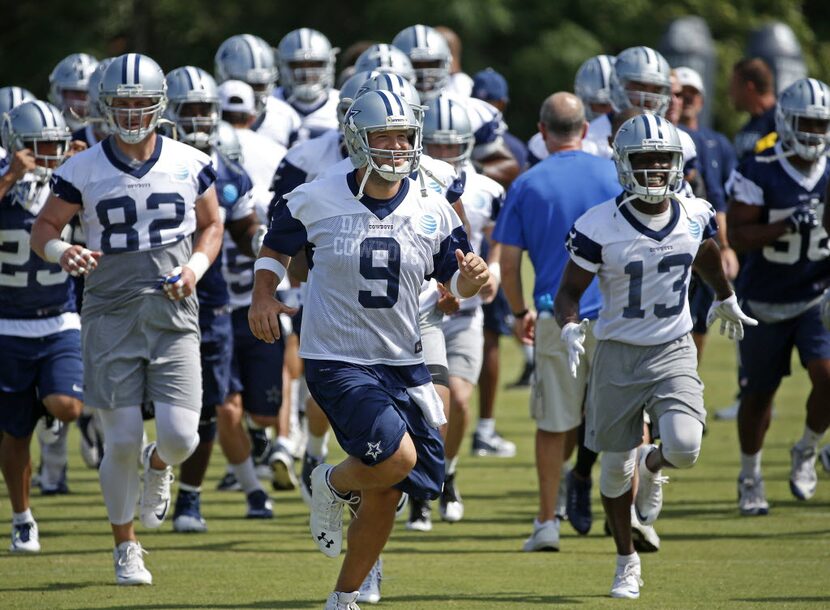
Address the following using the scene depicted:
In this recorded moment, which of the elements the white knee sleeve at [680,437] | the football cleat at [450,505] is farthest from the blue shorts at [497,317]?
the white knee sleeve at [680,437]

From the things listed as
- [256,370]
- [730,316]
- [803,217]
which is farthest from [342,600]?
[803,217]

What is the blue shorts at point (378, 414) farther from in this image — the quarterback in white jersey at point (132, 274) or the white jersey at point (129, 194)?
the white jersey at point (129, 194)

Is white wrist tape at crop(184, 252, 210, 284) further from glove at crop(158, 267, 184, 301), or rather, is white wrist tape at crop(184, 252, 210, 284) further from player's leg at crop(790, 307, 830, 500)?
player's leg at crop(790, 307, 830, 500)

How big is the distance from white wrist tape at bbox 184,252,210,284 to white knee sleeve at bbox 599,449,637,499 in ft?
5.96

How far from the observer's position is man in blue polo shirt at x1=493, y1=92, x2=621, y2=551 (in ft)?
26.3

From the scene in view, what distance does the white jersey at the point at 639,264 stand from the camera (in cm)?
685

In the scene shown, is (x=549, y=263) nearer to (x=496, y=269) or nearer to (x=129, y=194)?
(x=496, y=269)

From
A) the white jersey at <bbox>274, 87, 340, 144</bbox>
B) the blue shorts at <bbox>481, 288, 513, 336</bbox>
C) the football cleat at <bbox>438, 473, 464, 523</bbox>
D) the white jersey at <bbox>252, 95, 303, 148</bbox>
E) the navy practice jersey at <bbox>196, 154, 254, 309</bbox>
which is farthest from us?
the blue shorts at <bbox>481, 288, 513, 336</bbox>

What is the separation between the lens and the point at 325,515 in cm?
630

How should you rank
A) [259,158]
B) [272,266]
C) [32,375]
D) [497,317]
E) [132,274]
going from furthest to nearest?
[497,317], [259,158], [32,375], [132,274], [272,266]

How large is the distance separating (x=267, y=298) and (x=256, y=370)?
114 inches

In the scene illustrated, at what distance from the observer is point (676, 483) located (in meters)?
10.0

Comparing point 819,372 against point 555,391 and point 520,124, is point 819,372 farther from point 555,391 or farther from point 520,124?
point 520,124

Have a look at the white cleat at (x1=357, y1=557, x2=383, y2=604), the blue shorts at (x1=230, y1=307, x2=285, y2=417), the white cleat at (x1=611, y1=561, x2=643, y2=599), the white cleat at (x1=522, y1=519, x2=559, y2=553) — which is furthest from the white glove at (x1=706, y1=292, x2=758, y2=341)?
the blue shorts at (x1=230, y1=307, x2=285, y2=417)
